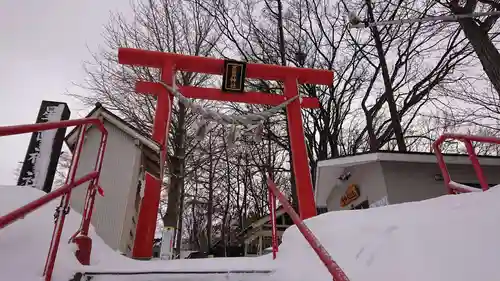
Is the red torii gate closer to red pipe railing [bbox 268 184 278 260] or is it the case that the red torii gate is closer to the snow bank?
the snow bank

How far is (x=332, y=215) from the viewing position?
185 inches

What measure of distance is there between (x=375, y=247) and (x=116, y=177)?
270 inches

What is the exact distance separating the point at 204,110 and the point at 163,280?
3.88 metres

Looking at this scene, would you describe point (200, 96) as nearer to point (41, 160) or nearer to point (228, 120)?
point (228, 120)

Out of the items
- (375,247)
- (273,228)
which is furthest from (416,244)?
(273,228)

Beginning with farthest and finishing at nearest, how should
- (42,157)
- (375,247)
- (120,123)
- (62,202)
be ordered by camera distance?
(120,123), (42,157), (375,247), (62,202)

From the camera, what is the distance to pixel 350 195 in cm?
1033

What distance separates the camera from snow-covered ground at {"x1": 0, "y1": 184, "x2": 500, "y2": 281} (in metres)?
2.42

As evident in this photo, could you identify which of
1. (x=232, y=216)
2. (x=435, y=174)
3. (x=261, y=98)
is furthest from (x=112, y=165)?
(x=232, y=216)

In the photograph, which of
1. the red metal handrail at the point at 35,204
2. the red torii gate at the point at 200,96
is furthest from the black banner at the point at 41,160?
the red torii gate at the point at 200,96

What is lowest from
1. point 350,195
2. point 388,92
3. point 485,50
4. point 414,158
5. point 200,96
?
point 350,195

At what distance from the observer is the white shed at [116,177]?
783 centimetres

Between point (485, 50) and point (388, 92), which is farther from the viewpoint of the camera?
point (388, 92)

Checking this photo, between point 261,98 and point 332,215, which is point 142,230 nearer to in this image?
point 332,215
